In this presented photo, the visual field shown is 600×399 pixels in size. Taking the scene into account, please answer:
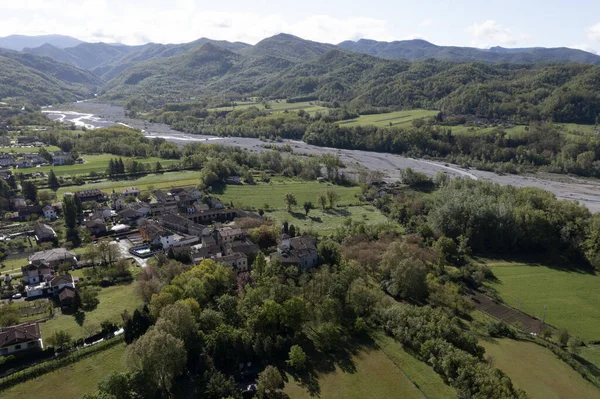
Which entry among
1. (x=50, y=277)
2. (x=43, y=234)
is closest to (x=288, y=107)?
(x=43, y=234)

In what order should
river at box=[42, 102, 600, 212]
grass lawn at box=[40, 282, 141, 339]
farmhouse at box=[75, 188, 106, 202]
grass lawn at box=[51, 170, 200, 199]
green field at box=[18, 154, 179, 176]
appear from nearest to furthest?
1. grass lawn at box=[40, 282, 141, 339]
2. farmhouse at box=[75, 188, 106, 202]
3. grass lawn at box=[51, 170, 200, 199]
4. river at box=[42, 102, 600, 212]
5. green field at box=[18, 154, 179, 176]

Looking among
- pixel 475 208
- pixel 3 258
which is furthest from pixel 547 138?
pixel 3 258

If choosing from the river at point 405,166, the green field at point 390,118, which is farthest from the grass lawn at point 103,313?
the green field at point 390,118

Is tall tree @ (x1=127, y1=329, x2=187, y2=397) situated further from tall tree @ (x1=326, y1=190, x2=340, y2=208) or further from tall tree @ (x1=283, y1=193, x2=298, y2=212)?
tall tree @ (x1=326, y1=190, x2=340, y2=208)

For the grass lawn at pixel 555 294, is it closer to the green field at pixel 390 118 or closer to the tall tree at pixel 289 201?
the tall tree at pixel 289 201

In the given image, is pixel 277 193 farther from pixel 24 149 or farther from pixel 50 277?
pixel 24 149

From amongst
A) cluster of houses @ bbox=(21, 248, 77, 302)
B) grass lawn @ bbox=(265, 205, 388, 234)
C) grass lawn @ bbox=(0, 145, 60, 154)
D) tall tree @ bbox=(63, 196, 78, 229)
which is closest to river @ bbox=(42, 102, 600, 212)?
grass lawn @ bbox=(265, 205, 388, 234)

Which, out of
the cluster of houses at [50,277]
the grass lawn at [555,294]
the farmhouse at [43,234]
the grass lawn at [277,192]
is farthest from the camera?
the grass lawn at [277,192]
